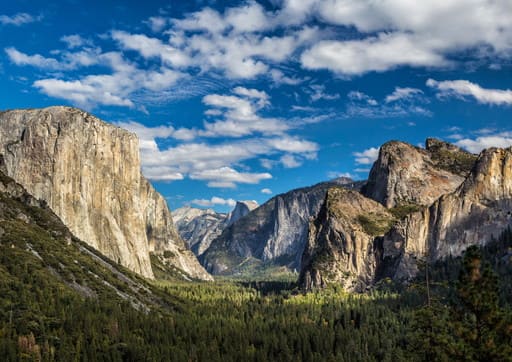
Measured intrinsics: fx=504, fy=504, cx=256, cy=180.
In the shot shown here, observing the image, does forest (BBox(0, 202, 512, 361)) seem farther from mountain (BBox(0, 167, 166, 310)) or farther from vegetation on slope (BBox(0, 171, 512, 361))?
mountain (BBox(0, 167, 166, 310))

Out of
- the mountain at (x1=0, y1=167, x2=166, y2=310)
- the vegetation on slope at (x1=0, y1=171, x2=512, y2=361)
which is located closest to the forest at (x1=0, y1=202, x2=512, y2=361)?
the vegetation on slope at (x1=0, y1=171, x2=512, y2=361)

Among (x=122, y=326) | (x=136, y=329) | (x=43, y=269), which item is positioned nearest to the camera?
(x=122, y=326)

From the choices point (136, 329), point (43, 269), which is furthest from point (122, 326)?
point (43, 269)

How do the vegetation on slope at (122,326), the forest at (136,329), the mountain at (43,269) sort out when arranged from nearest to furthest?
1. the vegetation on slope at (122,326)
2. the forest at (136,329)
3. the mountain at (43,269)

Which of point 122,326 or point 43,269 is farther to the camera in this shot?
point 43,269

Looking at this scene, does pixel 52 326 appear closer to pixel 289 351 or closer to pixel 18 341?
pixel 18 341

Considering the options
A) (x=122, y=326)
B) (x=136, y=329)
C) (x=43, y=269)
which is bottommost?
(x=136, y=329)

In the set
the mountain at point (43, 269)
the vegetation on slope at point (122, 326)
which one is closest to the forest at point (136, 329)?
the vegetation on slope at point (122, 326)

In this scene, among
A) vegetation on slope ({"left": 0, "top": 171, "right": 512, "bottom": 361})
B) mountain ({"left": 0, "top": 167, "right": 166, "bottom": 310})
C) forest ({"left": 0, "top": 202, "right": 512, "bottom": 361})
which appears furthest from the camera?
mountain ({"left": 0, "top": 167, "right": 166, "bottom": 310})

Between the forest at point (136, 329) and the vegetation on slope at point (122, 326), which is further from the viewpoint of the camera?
the forest at point (136, 329)

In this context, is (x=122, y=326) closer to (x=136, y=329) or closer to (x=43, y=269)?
(x=136, y=329)

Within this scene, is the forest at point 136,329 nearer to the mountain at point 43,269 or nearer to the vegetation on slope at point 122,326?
the vegetation on slope at point 122,326

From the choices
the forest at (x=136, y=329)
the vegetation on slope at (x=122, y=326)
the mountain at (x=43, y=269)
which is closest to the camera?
the vegetation on slope at (x=122, y=326)

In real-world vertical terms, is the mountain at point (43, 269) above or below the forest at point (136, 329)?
above
